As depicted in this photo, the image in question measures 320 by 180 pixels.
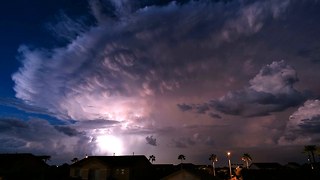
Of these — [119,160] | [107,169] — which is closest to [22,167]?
[107,169]

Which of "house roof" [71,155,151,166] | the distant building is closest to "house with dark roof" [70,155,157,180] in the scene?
"house roof" [71,155,151,166]

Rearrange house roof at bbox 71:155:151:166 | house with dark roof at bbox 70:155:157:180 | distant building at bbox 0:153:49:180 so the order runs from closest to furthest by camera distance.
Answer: distant building at bbox 0:153:49:180 → house with dark roof at bbox 70:155:157:180 → house roof at bbox 71:155:151:166

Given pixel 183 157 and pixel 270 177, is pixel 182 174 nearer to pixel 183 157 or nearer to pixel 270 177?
pixel 270 177

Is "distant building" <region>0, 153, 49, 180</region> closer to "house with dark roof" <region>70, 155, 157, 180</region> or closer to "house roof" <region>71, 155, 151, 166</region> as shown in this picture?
"house with dark roof" <region>70, 155, 157, 180</region>

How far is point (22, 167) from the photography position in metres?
57.9

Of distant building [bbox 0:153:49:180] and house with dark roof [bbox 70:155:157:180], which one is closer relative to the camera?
distant building [bbox 0:153:49:180]

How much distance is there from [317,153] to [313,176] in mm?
42672

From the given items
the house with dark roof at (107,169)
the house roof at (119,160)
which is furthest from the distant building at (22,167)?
the house roof at (119,160)

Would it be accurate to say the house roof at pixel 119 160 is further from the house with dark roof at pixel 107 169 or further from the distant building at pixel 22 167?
the distant building at pixel 22 167

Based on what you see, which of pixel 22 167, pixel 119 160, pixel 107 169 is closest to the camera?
pixel 22 167

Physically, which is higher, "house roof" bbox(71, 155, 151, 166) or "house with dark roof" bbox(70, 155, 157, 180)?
"house roof" bbox(71, 155, 151, 166)

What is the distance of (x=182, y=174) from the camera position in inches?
1740

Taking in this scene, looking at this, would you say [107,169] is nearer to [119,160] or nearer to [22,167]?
[119,160]

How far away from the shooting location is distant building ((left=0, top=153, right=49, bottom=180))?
5538cm
